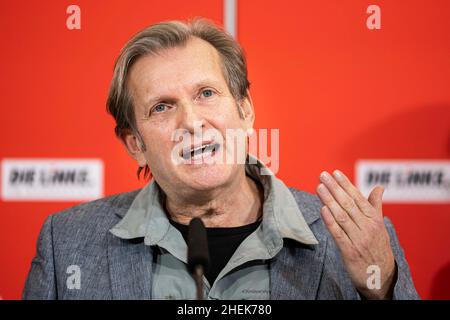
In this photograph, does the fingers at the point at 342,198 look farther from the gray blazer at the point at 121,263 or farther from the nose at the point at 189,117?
the nose at the point at 189,117

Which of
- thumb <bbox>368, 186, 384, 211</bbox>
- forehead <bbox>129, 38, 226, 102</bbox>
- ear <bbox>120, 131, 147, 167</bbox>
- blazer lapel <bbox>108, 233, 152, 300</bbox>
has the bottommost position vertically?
blazer lapel <bbox>108, 233, 152, 300</bbox>

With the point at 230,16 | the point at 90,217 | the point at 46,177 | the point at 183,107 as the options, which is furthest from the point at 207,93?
the point at 46,177

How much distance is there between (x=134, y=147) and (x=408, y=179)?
0.71 meters

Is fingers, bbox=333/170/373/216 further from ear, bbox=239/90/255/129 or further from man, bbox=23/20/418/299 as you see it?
ear, bbox=239/90/255/129

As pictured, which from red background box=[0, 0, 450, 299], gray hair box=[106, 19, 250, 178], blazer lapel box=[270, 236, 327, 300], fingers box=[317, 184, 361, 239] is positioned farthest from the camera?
red background box=[0, 0, 450, 299]

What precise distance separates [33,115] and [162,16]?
44cm

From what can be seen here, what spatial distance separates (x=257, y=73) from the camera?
139cm

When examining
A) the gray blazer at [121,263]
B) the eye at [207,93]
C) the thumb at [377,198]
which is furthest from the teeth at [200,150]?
the thumb at [377,198]

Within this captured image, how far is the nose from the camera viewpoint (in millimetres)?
1140

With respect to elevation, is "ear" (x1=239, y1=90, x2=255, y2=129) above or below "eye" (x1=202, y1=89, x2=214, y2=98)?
below

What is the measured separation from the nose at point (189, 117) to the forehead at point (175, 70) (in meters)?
0.04

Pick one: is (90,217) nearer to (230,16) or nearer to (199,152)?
(199,152)

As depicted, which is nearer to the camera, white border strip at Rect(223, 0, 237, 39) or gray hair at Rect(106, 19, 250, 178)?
gray hair at Rect(106, 19, 250, 178)

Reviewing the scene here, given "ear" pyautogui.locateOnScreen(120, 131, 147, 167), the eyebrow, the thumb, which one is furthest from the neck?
the thumb
